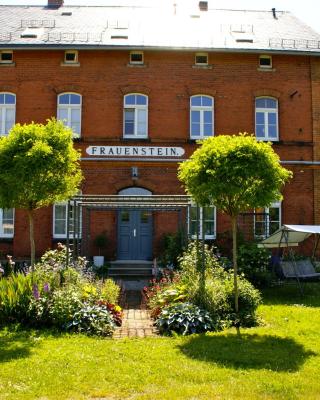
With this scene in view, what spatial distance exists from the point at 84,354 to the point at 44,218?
11.2 m

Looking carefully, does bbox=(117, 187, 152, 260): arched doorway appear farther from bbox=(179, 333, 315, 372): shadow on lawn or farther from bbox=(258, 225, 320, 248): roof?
bbox=(179, 333, 315, 372): shadow on lawn

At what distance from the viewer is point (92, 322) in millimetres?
8273

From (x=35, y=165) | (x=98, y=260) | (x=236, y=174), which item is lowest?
(x=98, y=260)

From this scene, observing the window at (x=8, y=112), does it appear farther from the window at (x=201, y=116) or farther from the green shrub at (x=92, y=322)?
the green shrub at (x=92, y=322)

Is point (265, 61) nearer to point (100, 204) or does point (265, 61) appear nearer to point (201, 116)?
point (201, 116)

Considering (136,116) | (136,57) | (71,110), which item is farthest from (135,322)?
(136,57)

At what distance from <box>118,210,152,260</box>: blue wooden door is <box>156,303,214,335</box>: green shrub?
912cm

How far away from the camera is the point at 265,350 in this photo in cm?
713

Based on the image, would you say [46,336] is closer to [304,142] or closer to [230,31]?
[304,142]

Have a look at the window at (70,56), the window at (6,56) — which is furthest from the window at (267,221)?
the window at (6,56)

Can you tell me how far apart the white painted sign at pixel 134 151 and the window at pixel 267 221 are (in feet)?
12.0

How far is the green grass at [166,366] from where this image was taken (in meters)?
5.38

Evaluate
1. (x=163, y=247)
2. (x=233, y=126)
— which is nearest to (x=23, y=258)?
(x=163, y=247)

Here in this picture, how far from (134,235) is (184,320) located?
31.7 ft
